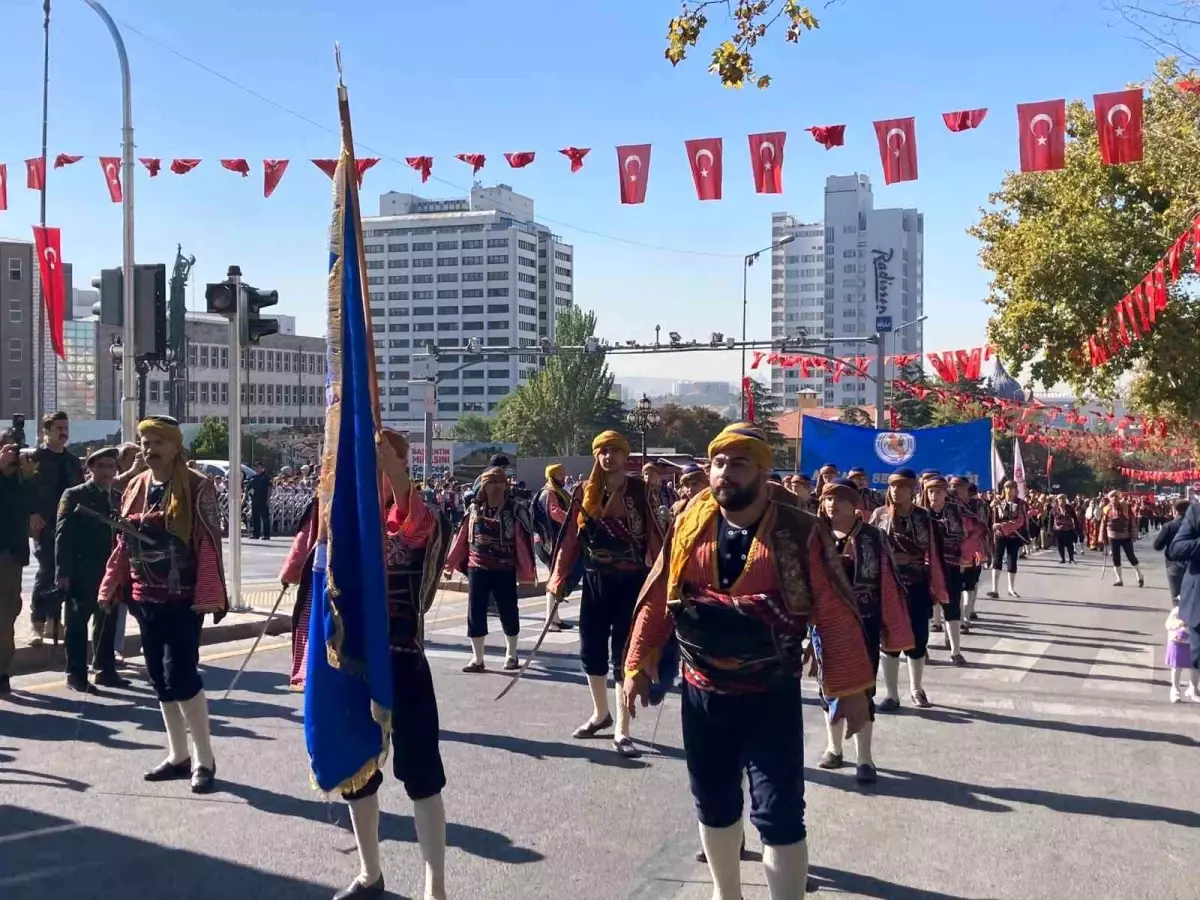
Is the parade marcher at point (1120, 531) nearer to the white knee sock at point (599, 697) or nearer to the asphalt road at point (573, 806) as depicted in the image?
the asphalt road at point (573, 806)

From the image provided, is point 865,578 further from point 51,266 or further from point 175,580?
point 51,266

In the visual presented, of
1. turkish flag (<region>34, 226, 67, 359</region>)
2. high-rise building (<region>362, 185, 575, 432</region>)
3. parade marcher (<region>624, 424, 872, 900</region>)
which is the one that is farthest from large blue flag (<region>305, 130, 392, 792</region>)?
high-rise building (<region>362, 185, 575, 432</region>)

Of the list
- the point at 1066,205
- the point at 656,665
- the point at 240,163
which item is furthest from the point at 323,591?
the point at 1066,205

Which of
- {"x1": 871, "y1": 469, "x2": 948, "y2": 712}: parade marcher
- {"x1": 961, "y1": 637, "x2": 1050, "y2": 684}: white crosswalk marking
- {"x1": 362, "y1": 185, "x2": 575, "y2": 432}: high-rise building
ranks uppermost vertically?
{"x1": 362, "y1": 185, "x2": 575, "y2": 432}: high-rise building

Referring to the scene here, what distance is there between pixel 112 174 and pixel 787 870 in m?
15.4

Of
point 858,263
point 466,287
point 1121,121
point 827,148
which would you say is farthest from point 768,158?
point 858,263

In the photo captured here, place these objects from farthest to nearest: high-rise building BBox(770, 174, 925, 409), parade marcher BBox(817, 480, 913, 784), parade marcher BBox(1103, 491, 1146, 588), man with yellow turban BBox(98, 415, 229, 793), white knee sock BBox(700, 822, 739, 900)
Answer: high-rise building BBox(770, 174, 925, 409) < parade marcher BBox(1103, 491, 1146, 588) < parade marcher BBox(817, 480, 913, 784) < man with yellow turban BBox(98, 415, 229, 793) < white knee sock BBox(700, 822, 739, 900)

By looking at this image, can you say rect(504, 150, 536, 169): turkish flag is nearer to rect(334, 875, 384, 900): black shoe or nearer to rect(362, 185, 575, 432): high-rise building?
rect(334, 875, 384, 900): black shoe

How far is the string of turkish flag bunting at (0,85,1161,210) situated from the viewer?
42.5 feet

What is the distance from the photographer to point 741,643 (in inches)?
169

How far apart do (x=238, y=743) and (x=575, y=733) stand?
2.15 m

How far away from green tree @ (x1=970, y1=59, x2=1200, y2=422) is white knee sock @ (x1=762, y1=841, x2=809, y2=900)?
16.5 metres

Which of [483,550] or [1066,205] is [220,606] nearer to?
[483,550]

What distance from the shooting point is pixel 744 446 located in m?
4.39
